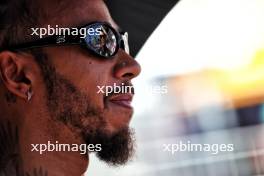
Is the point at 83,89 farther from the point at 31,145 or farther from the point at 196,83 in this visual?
the point at 196,83

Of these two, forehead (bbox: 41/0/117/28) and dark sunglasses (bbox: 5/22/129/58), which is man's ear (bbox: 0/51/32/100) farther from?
forehead (bbox: 41/0/117/28)

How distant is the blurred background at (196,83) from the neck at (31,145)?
0.79 feet

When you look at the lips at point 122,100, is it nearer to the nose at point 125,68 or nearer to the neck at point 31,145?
the nose at point 125,68

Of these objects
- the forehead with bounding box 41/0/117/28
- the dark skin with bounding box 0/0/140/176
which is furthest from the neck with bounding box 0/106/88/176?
the forehead with bounding box 41/0/117/28

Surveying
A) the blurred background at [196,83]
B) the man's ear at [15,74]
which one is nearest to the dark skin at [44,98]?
the man's ear at [15,74]

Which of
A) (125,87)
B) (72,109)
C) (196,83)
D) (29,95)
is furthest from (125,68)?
(196,83)

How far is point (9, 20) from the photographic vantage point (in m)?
1.46

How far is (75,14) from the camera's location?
1.49m

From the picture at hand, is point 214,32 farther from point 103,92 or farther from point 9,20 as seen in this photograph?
point 9,20

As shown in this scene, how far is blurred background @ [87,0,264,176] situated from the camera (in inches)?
73.7

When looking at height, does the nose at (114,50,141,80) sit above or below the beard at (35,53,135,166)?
above

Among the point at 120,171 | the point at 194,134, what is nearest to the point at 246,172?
the point at 194,134

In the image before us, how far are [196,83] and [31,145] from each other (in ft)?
3.25

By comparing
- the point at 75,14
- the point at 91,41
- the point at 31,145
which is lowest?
the point at 31,145
